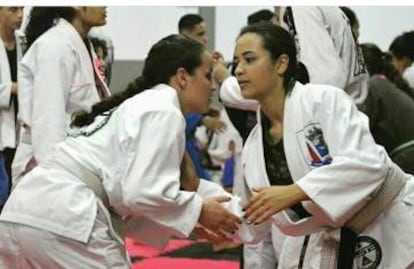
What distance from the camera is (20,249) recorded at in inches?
102

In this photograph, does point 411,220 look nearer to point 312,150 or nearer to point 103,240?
point 312,150

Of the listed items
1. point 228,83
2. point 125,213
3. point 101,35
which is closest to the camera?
point 125,213

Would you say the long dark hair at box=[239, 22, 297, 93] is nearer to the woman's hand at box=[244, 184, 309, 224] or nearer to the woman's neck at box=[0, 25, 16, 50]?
the woman's hand at box=[244, 184, 309, 224]

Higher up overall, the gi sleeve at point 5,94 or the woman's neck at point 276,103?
the woman's neck at point 276,103

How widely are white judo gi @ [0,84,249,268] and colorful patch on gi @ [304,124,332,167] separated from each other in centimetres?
40

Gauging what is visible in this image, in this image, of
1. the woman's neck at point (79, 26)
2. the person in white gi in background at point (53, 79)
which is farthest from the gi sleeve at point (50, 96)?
the woman's neck at point (79, 26)

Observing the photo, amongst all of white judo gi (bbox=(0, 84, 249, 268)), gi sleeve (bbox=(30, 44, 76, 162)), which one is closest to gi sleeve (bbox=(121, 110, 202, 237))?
white judo gi (bbox=(0, 84, 249, 268))

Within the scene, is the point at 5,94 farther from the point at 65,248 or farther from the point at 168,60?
the point at 65,248

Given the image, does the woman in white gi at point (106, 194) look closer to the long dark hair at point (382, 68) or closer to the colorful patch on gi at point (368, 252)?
the colorful patch on gi at point (368, 252)

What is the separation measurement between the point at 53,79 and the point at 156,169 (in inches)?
45.0

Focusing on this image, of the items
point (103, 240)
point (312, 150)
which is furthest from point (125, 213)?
point (312, 150)

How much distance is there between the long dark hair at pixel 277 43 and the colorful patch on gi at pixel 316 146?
0.21 metres

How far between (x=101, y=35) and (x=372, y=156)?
281 cm

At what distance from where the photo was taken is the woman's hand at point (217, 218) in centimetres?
261
